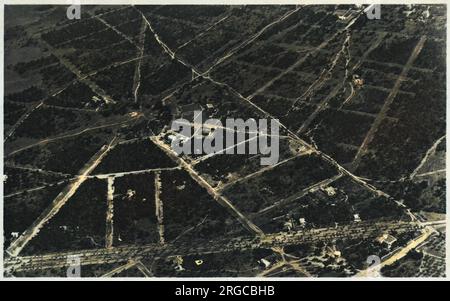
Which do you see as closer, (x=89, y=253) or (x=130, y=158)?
(x=89, y=253)

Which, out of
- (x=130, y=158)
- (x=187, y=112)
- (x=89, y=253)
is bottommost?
(x=89, y=253)

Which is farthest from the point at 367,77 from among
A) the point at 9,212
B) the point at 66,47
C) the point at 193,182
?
the point at 9,212

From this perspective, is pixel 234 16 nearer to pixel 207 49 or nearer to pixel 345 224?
pixel 207 49

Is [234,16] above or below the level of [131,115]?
above

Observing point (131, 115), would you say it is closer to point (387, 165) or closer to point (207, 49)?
point (207, 49)
